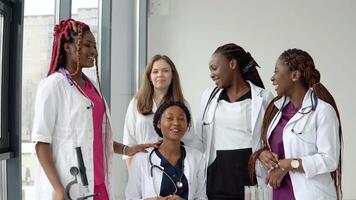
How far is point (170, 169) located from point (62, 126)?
59cm

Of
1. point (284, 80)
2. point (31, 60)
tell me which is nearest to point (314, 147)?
point (284, 80)

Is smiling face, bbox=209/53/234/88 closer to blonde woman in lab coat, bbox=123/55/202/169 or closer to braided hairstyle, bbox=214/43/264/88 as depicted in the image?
braided hairstyle, bbox=214/43/264/88

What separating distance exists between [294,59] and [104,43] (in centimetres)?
165

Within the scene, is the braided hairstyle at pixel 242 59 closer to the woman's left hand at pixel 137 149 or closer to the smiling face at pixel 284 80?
the smiling face at pixel 284 80

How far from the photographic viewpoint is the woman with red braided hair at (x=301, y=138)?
5.72 feet

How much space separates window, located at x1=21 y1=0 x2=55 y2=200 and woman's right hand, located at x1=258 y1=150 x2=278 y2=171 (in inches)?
40.6

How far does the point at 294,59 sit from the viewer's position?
1904 millimetres

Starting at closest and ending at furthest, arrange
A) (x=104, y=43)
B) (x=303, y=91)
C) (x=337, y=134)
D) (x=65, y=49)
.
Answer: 1. (x=65, y=49)
2. (x=337, y=134)
3. (x=303, y=91)
4. (x=104, y=43)

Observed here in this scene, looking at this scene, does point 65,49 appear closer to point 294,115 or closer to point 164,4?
point 294,115


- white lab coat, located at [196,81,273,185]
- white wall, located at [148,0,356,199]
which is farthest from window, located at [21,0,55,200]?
white wall, located at [148,0,356,199]

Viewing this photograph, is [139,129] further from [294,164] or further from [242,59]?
[294,164]

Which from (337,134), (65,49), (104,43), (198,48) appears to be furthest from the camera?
(198,48)

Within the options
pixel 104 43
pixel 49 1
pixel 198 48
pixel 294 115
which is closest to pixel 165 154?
pixel 294 115

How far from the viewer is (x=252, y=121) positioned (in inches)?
80.0
